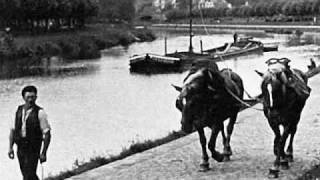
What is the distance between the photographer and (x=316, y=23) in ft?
310

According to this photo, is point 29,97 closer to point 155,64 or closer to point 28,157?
point 28,157

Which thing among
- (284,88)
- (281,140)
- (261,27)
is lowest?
(261,27)

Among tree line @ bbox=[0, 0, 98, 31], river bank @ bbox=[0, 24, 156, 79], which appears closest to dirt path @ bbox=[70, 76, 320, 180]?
river bank @ bbox=[0, 24, 156, 79]

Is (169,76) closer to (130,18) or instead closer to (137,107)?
(137,107)

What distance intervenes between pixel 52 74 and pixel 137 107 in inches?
613

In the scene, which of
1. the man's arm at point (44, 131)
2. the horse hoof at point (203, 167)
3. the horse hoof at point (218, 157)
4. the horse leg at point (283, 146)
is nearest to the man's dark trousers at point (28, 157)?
the man's arm at point (44, 131)

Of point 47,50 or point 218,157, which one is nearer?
point 218,157

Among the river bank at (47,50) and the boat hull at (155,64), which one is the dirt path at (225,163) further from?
the boat hull at (155,64)

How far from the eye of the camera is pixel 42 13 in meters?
66.8

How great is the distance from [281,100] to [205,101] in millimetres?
1293

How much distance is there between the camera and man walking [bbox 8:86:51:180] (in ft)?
27.2

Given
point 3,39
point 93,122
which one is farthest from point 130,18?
point 93,122

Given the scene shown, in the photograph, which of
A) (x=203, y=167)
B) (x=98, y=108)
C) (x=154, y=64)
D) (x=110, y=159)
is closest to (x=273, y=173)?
(x=203, y=167)

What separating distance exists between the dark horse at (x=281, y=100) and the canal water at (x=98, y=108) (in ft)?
19.3
